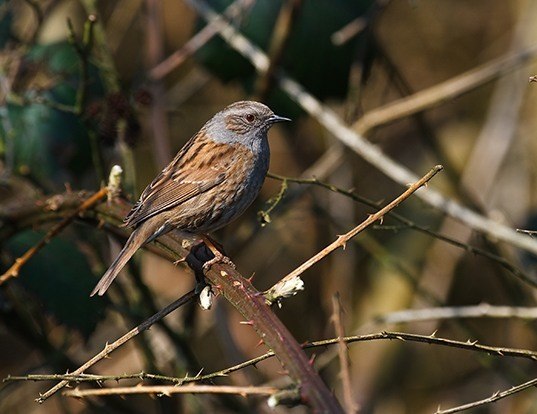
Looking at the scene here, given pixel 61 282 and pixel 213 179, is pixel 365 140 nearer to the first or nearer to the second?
pixel 213 179

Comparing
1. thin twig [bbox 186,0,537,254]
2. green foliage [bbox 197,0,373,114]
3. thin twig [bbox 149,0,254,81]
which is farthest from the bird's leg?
green foliage [bbox 197,0,373,114]

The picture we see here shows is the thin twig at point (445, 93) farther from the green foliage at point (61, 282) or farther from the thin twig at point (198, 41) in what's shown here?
the green foliage at point (61, 282)

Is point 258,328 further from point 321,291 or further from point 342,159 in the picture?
point 321,291

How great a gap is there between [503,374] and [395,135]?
8.65 feet

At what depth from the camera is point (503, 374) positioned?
17.1ft

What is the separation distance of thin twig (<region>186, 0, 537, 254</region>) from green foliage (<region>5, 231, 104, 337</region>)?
1.46 m

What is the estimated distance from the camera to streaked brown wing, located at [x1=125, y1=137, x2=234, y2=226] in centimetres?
412

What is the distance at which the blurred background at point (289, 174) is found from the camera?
4.53 meters

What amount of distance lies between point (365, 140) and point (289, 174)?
245 centimetres

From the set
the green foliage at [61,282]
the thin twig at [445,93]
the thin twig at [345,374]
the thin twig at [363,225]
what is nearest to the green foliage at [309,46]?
the thin twig at [445,93]

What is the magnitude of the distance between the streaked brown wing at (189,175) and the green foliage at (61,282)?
18.4 inches

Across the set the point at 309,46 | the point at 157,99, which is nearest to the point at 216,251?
the point at 157,99

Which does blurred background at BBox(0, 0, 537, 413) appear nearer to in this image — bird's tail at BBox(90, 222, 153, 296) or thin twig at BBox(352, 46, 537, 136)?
thin twig at BBox(352, 46, 537, 136)

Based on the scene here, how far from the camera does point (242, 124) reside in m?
4.55
